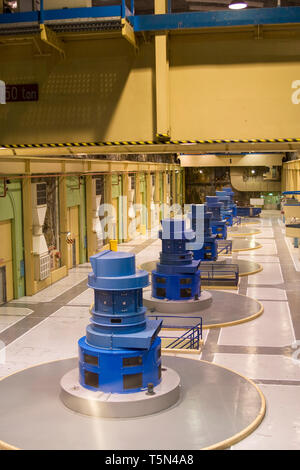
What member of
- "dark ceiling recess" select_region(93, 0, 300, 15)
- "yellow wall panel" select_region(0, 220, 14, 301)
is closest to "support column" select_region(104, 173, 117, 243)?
"dark ceiling recess" select_region(93, 0, 300, 15)

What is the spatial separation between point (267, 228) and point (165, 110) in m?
32.0

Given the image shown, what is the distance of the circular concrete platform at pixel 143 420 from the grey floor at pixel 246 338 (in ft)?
1.30

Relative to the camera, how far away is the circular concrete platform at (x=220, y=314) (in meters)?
15.5

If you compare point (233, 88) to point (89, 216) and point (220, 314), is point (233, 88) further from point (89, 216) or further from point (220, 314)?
point (89, 216)

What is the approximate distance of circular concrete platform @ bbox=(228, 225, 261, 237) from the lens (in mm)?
35697

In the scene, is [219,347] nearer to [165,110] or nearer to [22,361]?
[22,361]

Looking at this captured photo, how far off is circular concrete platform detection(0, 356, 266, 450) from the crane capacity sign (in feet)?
17.5

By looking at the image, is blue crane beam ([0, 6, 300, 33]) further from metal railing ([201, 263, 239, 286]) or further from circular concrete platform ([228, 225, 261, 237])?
circular concrete platform ([228, 225, 261, 237])

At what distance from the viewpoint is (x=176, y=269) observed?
56.4ft

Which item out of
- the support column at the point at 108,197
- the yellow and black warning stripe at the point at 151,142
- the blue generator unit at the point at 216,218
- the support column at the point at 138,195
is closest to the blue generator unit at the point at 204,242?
the blue generator unit at the point at 216,218

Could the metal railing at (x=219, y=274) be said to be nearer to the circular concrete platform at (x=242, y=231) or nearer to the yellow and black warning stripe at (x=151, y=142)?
the yellow and black warning stripe at (x=151, y=142)

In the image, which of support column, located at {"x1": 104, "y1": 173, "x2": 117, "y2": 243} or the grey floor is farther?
support column, located at {"x1": 104, "y1": 173, "x2": 117, "y2": 243}

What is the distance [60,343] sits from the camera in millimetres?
14250

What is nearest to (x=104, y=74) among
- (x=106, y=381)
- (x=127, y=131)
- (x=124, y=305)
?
(x=127, y=131)
